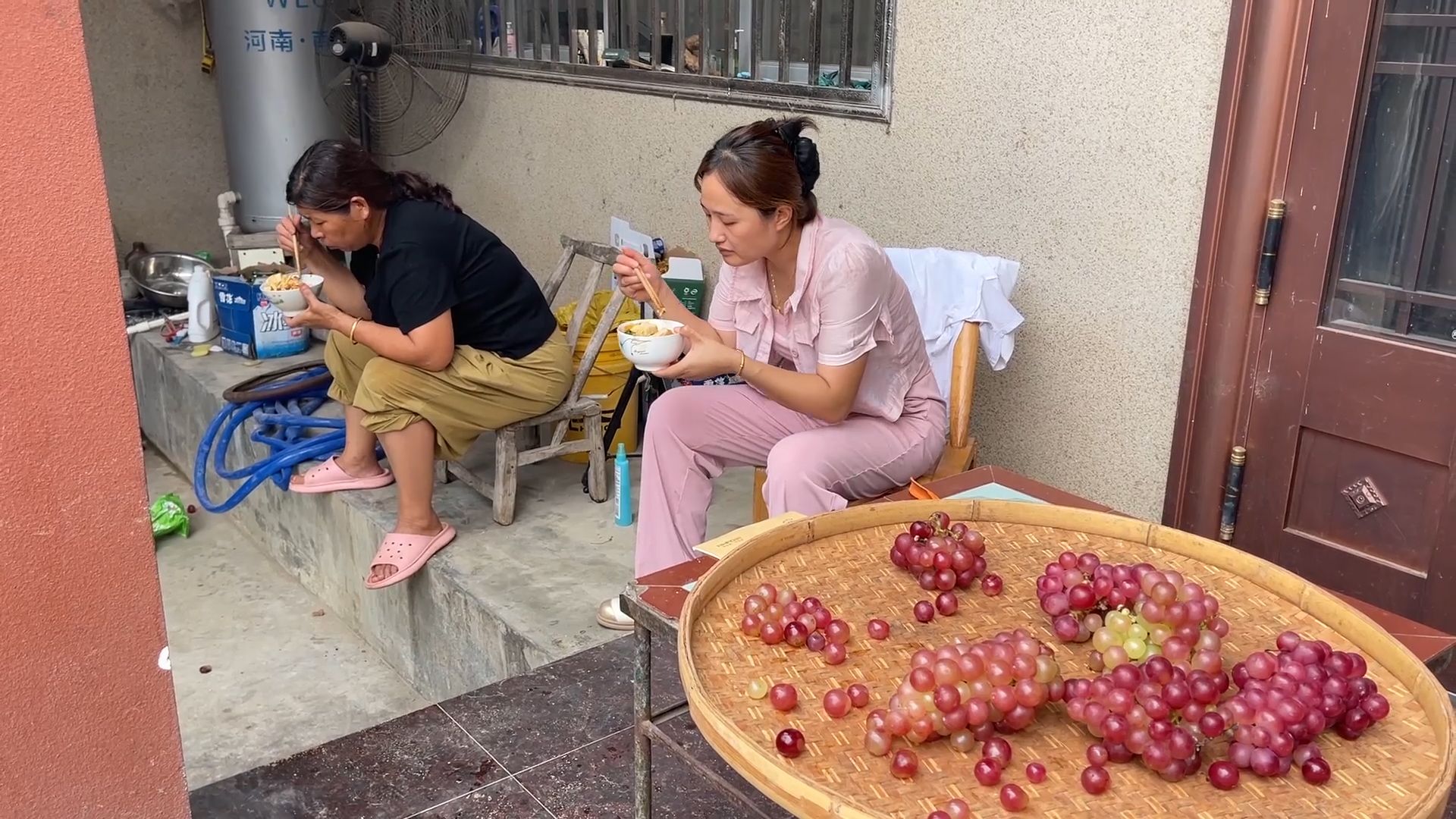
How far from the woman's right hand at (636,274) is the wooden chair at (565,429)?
0.76 meters

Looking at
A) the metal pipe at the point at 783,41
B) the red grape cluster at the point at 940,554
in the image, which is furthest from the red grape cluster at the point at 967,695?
the metal pipe at the point at 783,41

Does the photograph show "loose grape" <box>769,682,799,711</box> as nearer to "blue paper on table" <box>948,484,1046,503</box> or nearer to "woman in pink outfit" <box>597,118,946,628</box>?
"blue paper on table" <box>948,484,1046,503</box>

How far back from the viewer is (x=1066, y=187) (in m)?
2.90

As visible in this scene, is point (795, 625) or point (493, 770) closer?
point (795, 625)

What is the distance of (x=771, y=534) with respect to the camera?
61.2 inches

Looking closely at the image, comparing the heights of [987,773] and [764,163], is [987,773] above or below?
below

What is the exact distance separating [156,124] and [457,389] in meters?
4.11

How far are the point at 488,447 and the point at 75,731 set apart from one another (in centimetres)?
241

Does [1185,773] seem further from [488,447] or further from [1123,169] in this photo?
[488,447]

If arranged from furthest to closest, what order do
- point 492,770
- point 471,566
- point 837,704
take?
point 471,566
point 492,770
point 837,704

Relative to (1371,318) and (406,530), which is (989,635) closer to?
(1371,318)

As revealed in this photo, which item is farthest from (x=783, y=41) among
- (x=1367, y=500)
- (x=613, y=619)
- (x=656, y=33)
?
(x=1367, y=500)

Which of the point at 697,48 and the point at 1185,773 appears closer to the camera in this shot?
the point at 1185,773

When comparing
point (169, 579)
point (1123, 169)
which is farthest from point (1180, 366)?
point (169, 579)
